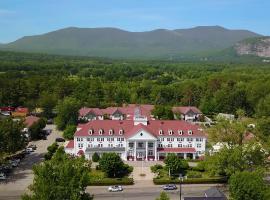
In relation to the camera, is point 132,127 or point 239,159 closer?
point 239,159

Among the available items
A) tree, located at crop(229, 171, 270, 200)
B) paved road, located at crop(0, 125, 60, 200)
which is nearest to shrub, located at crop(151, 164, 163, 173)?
paved road, located at crop(0, 125, 60, 200)

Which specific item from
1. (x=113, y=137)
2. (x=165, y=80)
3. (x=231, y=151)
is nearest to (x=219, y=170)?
(x=231, y=151)

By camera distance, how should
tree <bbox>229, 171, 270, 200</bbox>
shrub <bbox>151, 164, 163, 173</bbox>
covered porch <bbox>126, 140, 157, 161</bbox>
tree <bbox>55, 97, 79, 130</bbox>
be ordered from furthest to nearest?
tree <bbox>55, 97, 79, 130</bbox>, covered porch <bbox>126, 140, 157, 161</bbox>, shrub <bbox>151, 164, 163, 173</bbox>, tree <bbox>229, 171, 270, 200</bbox>

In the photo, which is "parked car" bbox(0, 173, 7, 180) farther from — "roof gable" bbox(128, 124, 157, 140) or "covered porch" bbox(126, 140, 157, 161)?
"roof gable" bbox(128, 124, 157, 140)

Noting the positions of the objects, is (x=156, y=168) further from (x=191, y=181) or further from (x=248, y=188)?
(x=248, y=188)

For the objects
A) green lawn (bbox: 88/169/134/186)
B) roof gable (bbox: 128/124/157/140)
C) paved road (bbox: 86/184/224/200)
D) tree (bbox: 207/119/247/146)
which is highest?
tree (bbox: 207/119/247/146)

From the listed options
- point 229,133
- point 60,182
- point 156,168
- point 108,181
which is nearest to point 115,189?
point 108,181

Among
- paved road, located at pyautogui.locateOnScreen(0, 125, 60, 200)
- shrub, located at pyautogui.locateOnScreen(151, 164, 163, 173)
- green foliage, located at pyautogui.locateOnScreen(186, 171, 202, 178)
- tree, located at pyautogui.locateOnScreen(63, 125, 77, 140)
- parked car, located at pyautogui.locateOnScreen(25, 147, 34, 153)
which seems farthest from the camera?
tree, located at pyautogui.locateOnScreen(63, 125, 77, 140)

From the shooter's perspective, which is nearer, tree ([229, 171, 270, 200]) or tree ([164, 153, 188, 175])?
tree ([229, 171, 270, 200])
